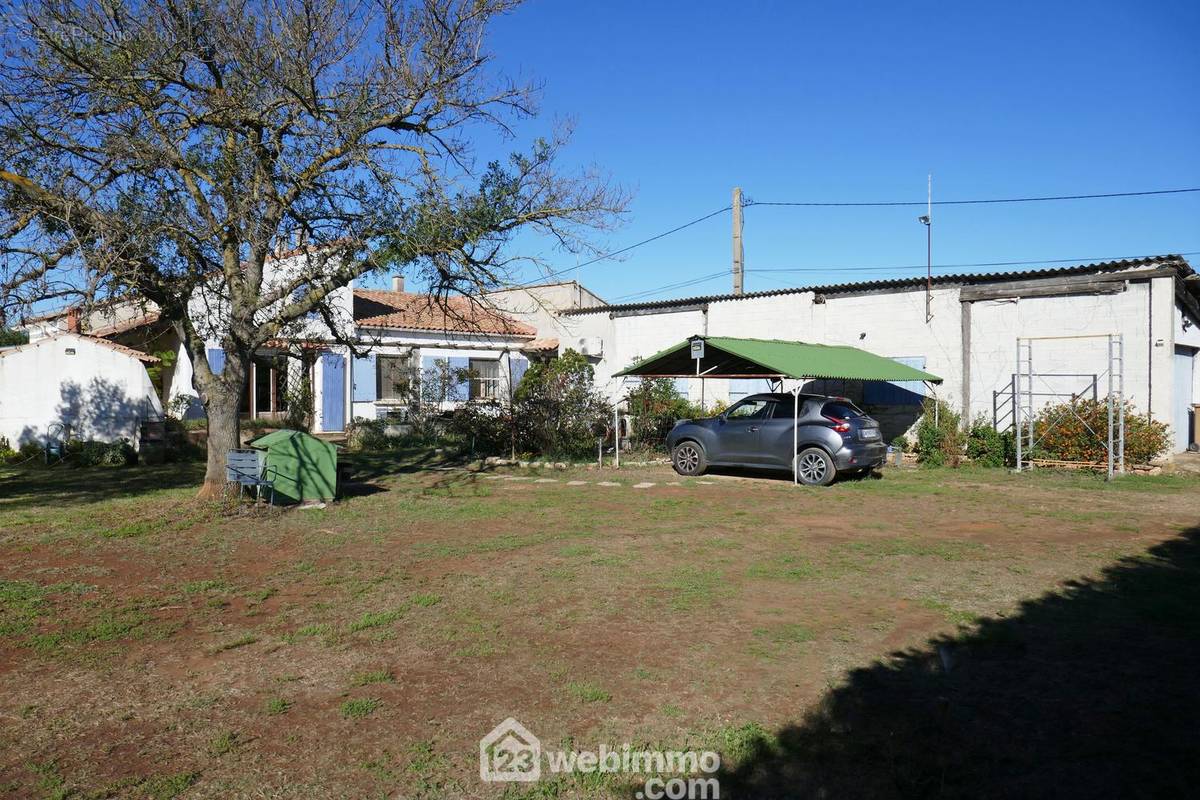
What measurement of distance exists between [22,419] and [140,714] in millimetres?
16170

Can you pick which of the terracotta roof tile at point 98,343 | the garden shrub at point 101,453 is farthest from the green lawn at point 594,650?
the terracotta roof tile at point 98,343

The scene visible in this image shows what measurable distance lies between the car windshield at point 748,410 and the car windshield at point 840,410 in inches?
46.1

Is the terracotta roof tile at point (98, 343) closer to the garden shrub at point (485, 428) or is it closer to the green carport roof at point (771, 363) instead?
the garden shrub at point (485, 428)

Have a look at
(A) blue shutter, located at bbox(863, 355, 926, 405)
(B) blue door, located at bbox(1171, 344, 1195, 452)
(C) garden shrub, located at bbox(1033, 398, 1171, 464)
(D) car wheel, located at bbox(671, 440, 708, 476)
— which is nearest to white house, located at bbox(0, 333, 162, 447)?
(D) car wheel, located at bbox(671, 440, 708, 476)

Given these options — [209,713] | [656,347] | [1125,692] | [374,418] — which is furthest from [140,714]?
[656,347]

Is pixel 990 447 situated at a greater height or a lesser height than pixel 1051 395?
lesser

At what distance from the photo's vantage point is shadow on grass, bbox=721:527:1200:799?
147 inches

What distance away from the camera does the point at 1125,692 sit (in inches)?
184

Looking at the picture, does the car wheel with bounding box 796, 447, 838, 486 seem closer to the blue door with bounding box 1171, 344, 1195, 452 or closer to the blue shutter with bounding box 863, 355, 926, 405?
the blue shutter with bounding box 863, 355, 926, 405

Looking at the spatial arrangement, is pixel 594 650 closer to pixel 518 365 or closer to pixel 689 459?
pixel 689 459

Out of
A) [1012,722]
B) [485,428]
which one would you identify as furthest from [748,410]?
[1012,722]

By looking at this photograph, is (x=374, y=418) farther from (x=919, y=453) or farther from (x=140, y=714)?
(x=140, y=714)

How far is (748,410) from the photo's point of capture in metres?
15.6

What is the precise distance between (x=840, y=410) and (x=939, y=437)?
4.23 m
